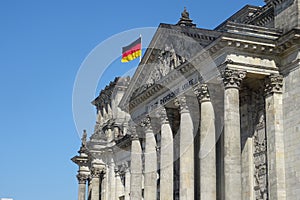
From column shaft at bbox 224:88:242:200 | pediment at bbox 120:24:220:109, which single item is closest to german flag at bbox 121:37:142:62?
pediment at bbox 120:24:220:109

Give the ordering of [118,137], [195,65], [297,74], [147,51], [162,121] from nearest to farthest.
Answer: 1. [297,74]
2. [195,65]
3. [162,121]
4. [147,51]
5. [118,137]

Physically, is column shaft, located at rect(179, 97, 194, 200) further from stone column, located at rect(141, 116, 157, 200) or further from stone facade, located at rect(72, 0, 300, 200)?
stone column, located at rect(141, 116, 157, 200)

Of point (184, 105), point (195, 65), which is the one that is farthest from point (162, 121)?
point (195, 65)

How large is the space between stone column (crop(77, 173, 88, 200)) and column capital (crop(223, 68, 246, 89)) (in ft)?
137

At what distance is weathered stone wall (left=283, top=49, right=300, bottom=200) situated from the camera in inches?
1298

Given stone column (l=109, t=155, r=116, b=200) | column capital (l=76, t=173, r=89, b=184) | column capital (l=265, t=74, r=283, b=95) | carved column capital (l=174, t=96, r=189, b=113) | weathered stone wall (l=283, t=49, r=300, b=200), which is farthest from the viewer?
column capital (l=76, t=173, r=89, b=184)

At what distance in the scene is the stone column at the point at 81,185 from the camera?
72.2 meters

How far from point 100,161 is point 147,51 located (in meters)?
23.3

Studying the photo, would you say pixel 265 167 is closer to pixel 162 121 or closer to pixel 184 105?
pixel 184 105

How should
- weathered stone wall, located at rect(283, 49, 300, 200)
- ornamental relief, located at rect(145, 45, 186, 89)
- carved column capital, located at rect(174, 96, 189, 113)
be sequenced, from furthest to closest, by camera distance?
ornamental relief, located at rect(145, 45, 186, 89) < carved column capital, located at rect(174, 96, 189, 113) < weathered stone wall, located at rect(283, 49, 300, 200)

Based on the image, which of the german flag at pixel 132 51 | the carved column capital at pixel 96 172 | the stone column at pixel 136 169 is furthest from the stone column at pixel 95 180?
the stone column at pixel 136 169

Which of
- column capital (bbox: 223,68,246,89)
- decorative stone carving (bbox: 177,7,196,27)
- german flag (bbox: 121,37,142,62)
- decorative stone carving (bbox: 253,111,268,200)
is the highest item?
german flag (bbox: 121,37,142,62)

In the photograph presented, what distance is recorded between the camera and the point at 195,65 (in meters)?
37.5

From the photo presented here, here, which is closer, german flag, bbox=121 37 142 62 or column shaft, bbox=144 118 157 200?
column shaft, bbox=144 118 157 200
